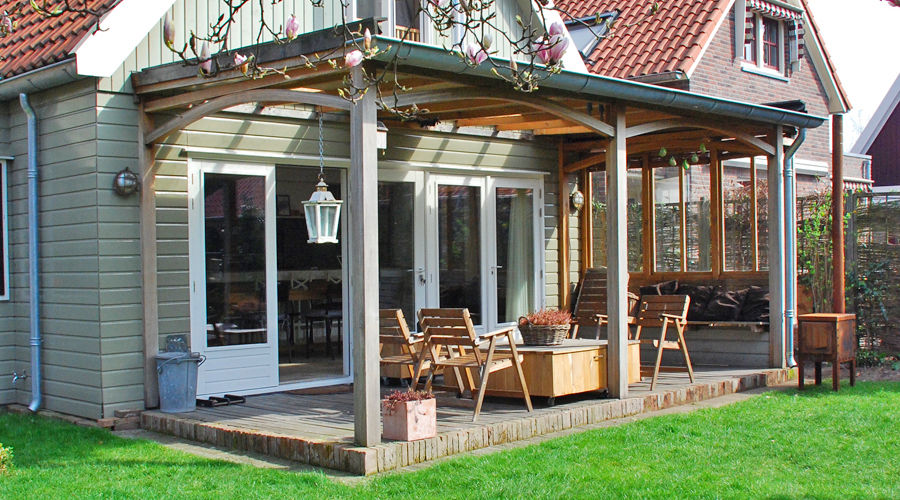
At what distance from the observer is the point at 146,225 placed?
312 inches

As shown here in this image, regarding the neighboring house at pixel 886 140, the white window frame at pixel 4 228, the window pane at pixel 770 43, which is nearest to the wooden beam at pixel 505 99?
the white window frame at pixel 4 228

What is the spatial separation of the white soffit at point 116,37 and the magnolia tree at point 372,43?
0.20m

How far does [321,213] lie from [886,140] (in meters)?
20.6

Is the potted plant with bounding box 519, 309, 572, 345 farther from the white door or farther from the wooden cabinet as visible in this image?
the white door

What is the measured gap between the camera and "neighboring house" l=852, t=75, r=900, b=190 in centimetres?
2402

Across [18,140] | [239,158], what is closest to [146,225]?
[239,158]

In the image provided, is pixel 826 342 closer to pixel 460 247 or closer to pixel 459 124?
pixel 460 247

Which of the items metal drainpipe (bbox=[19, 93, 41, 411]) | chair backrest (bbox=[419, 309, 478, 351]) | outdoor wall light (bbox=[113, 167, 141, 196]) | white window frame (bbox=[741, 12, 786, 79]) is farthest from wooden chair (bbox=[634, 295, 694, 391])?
white window frame (bbox=[741, 12, 786, 79])

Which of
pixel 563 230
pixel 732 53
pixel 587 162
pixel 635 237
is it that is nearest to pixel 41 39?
pixel 587 162

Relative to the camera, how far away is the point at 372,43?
5695 millimetres

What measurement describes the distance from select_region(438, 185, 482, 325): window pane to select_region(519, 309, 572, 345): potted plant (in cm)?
214

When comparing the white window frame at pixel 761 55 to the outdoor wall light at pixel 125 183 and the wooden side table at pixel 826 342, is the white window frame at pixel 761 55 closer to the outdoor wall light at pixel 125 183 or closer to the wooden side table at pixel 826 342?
the wooden side table at pixel 826 342

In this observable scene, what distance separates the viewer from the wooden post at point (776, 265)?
9898mm

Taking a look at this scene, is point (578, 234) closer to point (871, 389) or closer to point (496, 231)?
point (496, 231)
